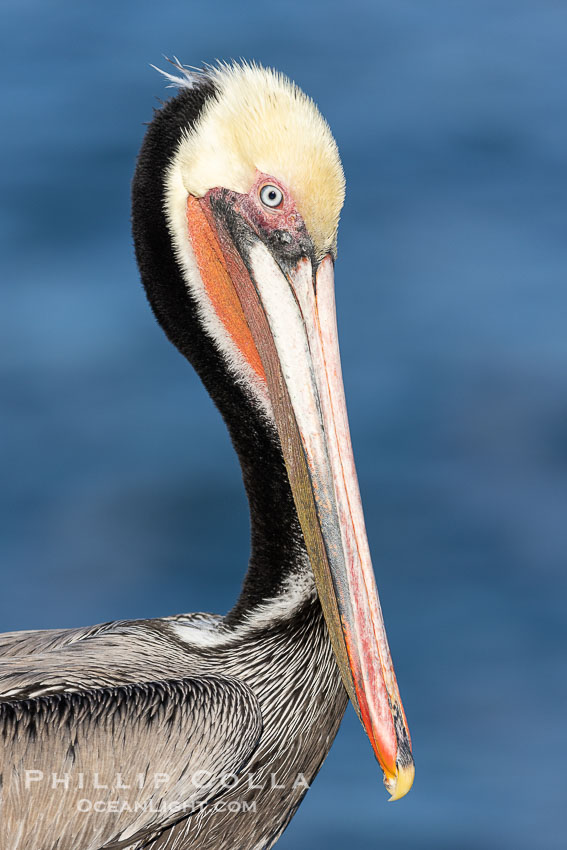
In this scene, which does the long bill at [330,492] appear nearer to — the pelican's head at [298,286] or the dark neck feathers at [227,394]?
the pelican's head at [298,286]

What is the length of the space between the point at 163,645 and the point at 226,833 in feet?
1.53

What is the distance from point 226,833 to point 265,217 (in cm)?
143

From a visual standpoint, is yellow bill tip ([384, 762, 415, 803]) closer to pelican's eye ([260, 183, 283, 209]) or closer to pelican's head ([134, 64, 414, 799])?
pelican's head ([134, 64, 414, 799])

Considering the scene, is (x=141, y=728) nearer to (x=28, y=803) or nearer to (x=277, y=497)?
(x=28, y=803)

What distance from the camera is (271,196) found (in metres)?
2.40

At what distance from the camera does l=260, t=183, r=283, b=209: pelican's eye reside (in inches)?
94.2

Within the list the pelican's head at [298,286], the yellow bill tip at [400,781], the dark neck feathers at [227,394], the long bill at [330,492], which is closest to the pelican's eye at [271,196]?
the pelican's head at [298,286]

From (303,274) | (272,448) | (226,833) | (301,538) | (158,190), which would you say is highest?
(158,190)

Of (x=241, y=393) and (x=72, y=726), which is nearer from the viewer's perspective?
(x=72, y=726)

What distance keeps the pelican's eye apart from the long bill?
0.40 ft

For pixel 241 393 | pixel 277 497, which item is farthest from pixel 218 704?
pixel 241 393

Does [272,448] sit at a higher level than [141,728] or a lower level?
higher

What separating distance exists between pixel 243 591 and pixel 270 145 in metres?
1.04

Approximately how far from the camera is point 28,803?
236 centimetres
